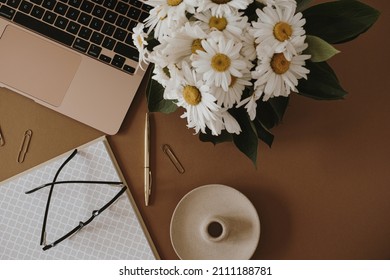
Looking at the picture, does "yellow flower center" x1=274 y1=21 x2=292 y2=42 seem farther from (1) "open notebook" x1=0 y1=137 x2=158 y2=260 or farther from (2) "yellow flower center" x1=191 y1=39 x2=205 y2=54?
(1) "open notebook" x1=0 y1=137 x2=158 y2=260

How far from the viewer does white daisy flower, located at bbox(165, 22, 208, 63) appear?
44 cm

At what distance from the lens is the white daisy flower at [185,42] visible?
17.3 inches

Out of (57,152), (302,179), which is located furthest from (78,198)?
(302,179)

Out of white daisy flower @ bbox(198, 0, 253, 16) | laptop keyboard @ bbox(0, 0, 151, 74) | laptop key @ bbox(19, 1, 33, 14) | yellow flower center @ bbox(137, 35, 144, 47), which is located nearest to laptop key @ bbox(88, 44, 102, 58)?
laptop keyboard @ bbox(0, 0, 151, 74)

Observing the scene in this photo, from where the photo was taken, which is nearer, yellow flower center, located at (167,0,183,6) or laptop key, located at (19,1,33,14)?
yellow flower center, located at (167,0,183,6)

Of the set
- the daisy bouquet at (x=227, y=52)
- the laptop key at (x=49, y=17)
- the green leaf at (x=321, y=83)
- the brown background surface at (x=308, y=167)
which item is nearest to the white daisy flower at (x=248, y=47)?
the daisy bouquet at (x=227, y=52)

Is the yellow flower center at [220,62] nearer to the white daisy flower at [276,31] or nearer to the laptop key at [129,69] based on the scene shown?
the white daisy flower at [276,31]

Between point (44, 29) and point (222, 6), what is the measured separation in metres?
0.41

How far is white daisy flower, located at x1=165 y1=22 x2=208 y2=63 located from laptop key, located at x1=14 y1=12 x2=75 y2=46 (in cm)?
34

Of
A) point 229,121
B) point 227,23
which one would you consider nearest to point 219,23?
point 227,23

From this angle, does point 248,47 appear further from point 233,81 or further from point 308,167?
point 308,167

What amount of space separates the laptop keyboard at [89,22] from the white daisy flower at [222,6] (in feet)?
0.97

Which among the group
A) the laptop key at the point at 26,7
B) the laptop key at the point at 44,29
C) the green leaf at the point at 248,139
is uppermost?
the green leaf at the point at 248,139
